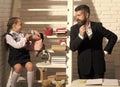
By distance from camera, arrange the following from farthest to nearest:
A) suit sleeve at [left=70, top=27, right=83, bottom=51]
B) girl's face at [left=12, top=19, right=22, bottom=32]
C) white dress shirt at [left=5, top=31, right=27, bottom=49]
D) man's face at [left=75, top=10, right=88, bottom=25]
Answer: girl's face at [left=12, top=19, right=22, bottom=32]
white dress shirt at [left=5, top=31, right=27, bottom=49]
man's face at [left=75, top=10, right=88, bottom=25]
suit sleeve at [left=70, top=27, right=83, bottom=51]

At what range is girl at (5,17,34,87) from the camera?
12.8ft

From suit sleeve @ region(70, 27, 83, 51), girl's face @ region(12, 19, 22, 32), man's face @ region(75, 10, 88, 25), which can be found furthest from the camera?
girl's face @ region(12, 19, 22, 32)

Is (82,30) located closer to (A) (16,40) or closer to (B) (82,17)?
(B) (82,17)

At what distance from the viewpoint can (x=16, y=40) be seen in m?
3.94

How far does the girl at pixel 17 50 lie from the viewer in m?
3.89

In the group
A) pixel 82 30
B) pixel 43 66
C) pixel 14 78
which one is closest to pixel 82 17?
pixel 82 30

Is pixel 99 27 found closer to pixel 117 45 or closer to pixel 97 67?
pixel 97 67

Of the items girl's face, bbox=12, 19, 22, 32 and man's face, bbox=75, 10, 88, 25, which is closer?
man's face, bbox=75, 10, 88, 25

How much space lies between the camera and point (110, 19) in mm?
4535

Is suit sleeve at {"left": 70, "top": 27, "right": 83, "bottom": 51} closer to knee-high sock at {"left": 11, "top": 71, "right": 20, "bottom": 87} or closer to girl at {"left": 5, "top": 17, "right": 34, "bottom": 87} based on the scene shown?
girl at {"left": 5, "top": 17, "right": 34, "bottom": 87}

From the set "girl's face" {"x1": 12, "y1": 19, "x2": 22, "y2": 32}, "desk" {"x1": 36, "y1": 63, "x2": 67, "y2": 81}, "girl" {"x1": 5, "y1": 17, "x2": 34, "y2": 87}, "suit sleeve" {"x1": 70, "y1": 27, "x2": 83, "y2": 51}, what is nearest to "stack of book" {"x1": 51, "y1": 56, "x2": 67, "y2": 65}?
"desk" {"x1": 36, "y1": 63, "x2": 67, "y2": 81}

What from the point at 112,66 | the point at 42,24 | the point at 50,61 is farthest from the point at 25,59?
the point at 112,66

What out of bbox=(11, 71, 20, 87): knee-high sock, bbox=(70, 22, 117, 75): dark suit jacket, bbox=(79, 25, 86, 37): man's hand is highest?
bbox=(79, 25, 86, 37): man's hand

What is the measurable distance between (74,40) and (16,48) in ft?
2.53
